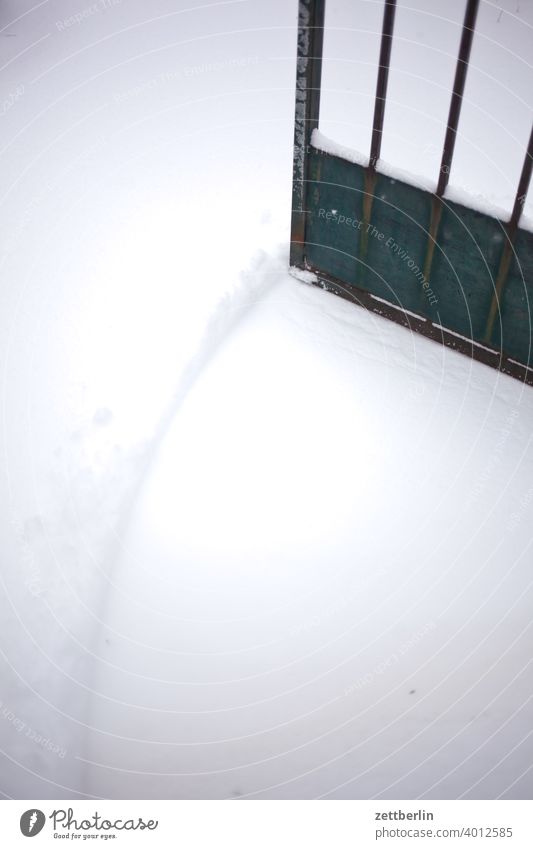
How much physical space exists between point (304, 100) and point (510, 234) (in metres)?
0.97

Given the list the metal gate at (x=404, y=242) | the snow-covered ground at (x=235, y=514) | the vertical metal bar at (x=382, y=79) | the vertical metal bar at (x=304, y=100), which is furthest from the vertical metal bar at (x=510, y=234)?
the vertical metal bar at (x=304, y=100)

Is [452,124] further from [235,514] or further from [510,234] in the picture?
[235,514]

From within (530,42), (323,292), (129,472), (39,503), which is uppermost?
(530,42)

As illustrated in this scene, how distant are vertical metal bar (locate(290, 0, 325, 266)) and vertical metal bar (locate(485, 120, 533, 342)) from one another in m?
0.87

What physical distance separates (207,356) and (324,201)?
851 millimetres

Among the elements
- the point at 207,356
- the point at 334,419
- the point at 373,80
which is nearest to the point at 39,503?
the point at 207,356

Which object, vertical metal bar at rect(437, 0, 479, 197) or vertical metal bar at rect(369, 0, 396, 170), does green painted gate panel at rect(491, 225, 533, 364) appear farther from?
vertical metal bar at rect(369, 0, 396, 170)

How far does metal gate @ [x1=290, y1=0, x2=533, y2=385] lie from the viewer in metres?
2.90

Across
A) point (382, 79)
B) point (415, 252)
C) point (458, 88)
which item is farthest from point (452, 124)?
point (415, 252)

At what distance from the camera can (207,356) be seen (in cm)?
330

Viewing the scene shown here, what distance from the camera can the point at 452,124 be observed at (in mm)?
2791

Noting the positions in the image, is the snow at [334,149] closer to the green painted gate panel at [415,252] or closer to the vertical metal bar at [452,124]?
the green painted gate panel at [415,252]

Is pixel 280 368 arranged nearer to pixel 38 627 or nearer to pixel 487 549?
pixel 487 549

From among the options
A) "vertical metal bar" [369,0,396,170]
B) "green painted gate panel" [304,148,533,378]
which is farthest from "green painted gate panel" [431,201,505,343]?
"vertical metal bar" [369,0,396,170]
